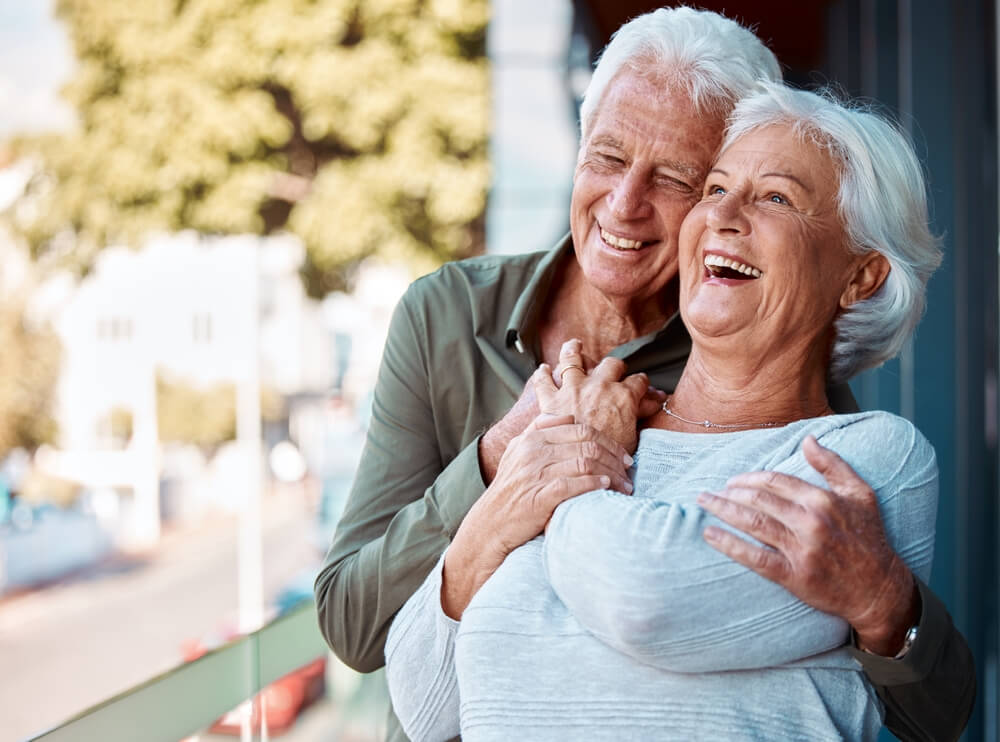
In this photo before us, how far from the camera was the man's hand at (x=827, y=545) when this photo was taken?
123cm

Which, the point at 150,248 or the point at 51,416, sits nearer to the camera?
the point at 150,248

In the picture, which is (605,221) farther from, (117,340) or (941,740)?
(117,340)

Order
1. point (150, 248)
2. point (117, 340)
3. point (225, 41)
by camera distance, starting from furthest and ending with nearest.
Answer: point (117, 340) < point (150, 248) < point (225, 41)

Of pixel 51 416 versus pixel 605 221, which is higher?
pixel 605 221

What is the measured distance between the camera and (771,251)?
149cm

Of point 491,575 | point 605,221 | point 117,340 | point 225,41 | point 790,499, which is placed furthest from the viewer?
point 117,340

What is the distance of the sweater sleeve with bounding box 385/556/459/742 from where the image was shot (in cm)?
→ 148

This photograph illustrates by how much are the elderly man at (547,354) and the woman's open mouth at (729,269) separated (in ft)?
0.66

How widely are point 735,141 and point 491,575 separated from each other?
0.74 metres

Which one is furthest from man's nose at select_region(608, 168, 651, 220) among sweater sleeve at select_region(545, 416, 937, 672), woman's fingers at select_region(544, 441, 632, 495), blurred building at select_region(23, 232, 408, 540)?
blurred building at select_region(23, 232, 408, 540)

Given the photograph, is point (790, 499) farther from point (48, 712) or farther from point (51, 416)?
point (51, 416)

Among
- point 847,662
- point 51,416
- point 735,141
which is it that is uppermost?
point 735,141

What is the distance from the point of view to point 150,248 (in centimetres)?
1103

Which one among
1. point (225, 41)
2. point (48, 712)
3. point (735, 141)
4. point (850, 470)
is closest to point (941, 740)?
point (850, 470)
